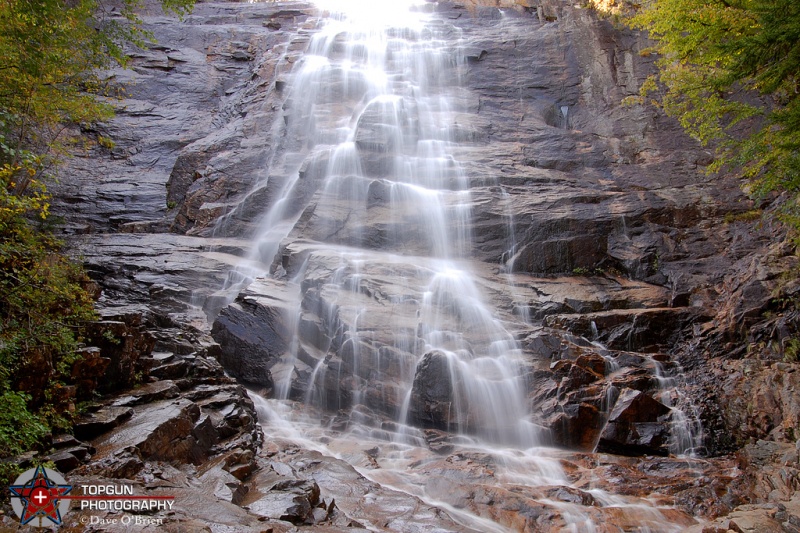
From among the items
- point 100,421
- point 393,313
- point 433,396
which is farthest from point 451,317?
point 100,421

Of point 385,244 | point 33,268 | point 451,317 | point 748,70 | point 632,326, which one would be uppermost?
point 748,70

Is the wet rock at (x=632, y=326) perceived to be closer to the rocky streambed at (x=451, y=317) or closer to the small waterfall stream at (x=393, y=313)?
the rocky streambed at (x=451, y=317)

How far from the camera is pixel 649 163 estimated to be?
16203 mm

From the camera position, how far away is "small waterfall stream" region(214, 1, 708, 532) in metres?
8.58

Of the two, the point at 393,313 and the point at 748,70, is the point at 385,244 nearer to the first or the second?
the point at 393,313

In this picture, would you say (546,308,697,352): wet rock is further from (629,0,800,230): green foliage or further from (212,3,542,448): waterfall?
(629,0,800,230): green foliage

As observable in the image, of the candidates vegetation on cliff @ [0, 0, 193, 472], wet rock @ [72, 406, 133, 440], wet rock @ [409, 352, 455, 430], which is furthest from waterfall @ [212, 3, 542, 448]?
vegetation on cliff @ [0, 0, 193, 472]

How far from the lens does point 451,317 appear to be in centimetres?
1154

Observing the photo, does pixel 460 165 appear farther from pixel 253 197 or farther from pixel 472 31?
pixel 472 31

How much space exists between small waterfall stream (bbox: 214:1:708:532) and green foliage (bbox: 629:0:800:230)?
542 centimetres

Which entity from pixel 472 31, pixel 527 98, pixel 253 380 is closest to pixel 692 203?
pixel 527 98

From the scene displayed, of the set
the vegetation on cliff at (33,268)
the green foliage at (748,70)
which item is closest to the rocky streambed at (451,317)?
the vegetation on cliff at (33,268)

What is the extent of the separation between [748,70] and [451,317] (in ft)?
23.5

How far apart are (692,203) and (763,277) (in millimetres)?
4181
